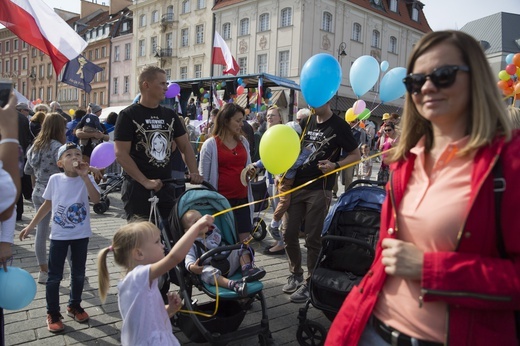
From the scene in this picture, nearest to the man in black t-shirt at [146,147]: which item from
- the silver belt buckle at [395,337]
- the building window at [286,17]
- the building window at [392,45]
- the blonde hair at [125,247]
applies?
the blonde hair at [125,247]

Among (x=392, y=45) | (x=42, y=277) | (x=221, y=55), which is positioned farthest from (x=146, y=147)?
(x=392, y=45)

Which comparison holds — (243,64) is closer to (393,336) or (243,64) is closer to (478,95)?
(478,95)

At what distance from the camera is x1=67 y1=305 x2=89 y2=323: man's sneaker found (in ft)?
11.3

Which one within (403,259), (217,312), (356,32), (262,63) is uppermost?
(356,32)

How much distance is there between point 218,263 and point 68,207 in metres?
1.43

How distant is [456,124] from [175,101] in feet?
56.1

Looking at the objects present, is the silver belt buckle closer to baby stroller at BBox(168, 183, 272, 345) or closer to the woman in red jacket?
the woman in red jacket

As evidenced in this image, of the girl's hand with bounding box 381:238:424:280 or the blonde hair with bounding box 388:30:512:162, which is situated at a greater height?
the blonde hair with bounding box 388:30:512:162

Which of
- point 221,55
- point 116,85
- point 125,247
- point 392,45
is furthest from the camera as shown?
point 116,85

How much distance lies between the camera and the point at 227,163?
4.18 m

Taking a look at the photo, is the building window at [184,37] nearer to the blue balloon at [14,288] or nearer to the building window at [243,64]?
the building window at [243,64]

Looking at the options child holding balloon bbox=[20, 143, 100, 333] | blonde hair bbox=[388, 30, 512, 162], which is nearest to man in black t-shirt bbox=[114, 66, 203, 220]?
child holding balloon bbox=[20, 143, 100, 333]

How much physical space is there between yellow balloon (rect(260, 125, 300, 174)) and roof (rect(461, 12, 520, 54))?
1055 inches

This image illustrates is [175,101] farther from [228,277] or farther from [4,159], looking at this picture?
[4,159]
